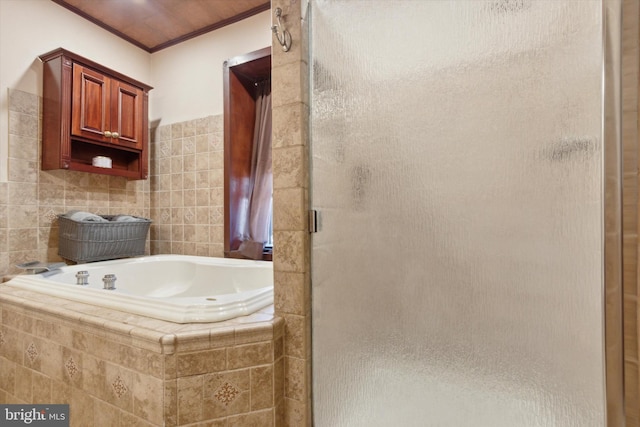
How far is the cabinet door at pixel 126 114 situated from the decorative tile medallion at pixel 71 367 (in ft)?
5.48

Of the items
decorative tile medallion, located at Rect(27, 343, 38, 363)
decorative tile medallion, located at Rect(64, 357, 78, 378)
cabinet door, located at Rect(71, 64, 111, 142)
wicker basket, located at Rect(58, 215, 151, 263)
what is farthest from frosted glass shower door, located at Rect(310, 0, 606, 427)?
cabinet door, located at Rect(71, 64, 111, 142)

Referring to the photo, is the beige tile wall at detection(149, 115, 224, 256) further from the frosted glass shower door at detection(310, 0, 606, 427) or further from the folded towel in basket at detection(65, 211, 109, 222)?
the frosted glass shower door at detection(310, 0, 606, 427)

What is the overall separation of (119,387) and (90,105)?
1942 mm

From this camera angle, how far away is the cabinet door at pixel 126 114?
2.25 m

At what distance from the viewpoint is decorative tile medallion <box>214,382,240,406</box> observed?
916mm

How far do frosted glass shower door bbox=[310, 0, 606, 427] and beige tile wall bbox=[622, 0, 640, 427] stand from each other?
5 cm

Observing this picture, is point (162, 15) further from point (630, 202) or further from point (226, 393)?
point (630, 202)

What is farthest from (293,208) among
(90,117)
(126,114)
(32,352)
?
(126,114)

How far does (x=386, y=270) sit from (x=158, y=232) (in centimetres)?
242

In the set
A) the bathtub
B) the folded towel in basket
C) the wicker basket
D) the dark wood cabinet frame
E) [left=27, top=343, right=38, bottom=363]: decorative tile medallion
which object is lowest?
[left=27, top=343, right=38, bottom=363]: decorative tile medallion

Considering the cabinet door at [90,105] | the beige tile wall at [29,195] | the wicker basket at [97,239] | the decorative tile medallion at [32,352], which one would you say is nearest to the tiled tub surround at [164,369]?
the decorative tile medallion at [32,352]

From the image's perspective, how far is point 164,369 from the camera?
2.88ft

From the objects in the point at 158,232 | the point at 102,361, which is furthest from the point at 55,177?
the point at 102,361

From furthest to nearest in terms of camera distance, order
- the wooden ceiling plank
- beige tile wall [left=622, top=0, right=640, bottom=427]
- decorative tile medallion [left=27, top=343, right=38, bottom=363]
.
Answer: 1. the wooden ceiling plank
2. decorative tile medallion [left=27, top=343, right=38, bottom=363]
3. beige tile wall [left=622, top=0, right=640, bottom=427]
